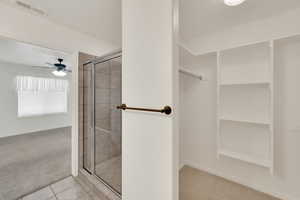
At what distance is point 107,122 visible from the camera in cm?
182

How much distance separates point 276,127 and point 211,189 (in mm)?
1183

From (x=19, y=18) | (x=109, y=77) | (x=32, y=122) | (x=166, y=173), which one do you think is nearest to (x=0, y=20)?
(x=19, y=18)

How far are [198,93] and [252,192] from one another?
1.56 meters

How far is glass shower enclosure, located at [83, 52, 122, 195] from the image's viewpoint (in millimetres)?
1657

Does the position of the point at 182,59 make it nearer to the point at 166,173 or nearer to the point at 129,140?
the point at 129,140

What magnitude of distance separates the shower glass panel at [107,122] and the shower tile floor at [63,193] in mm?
257

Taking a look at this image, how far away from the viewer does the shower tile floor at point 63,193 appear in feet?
5.20

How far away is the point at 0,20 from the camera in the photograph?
1322 millimetres

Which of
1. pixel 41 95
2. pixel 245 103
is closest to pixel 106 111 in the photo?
pixel 245 103

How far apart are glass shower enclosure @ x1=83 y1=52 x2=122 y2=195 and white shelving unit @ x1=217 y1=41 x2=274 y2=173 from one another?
150cm

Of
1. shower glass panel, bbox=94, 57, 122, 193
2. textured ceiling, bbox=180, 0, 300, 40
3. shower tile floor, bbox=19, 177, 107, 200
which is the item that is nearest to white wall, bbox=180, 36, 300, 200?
textured ceiling, bbox=180, 0, 300, 40

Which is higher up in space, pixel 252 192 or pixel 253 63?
pixel 253 63

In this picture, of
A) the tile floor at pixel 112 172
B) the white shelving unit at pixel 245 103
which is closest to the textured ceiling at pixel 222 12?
the white shelving unit at pixel 245 103

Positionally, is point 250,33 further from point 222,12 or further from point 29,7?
point 29,7
